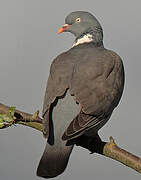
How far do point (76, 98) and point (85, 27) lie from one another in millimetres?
2052

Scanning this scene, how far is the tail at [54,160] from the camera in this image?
5.57 m

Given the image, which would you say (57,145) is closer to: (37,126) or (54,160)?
(54,160)

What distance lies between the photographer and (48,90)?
6.07 metres

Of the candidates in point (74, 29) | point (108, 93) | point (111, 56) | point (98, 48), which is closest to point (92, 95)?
point (108, 93)

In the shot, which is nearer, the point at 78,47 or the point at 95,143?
the point at 95,143

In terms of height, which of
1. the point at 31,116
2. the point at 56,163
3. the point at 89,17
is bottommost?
the point at 56,163

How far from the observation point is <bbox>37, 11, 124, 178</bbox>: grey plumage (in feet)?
18.2

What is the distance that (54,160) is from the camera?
5617 mm

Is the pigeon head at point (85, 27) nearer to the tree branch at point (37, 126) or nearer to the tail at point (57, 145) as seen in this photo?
the tail at point (57, 145)

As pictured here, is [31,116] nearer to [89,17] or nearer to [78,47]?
[78,47]

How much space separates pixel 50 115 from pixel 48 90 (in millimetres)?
484

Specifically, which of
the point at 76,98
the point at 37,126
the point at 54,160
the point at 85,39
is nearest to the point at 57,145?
the point at 54,160

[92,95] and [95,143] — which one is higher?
[92,95]

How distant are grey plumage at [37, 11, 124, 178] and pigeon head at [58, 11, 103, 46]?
70 cm
